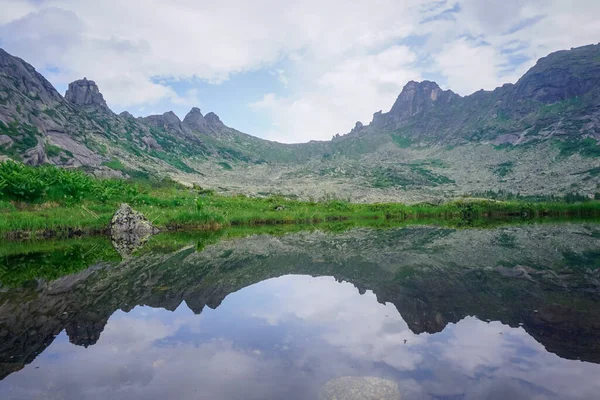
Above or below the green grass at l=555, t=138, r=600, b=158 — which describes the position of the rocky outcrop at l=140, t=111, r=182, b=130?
above

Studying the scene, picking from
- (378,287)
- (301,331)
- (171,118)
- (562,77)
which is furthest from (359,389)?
(562,77)

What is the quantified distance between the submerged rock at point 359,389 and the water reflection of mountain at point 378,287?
263 centimetres

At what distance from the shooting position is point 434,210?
183 feet

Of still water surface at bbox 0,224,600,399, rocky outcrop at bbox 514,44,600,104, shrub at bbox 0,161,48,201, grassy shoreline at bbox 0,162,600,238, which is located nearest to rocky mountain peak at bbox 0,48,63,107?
grassy shoreline at bbox 0,162,600,238

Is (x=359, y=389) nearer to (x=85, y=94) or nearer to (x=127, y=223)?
(x=127, y=223)

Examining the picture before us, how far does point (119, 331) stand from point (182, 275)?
226 inches

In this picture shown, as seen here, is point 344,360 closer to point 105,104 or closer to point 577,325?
point 577,325

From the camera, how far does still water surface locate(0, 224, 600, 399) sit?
5.75 metres

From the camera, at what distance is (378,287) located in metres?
12.0

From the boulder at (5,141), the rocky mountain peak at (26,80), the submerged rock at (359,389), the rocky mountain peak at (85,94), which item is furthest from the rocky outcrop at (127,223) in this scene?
the rocky mountain peak at (85,94)

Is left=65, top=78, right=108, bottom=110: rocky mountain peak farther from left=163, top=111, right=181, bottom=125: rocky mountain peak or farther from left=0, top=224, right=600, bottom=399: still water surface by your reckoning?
left=0, top=224, right=600, bottom=399: still water surface

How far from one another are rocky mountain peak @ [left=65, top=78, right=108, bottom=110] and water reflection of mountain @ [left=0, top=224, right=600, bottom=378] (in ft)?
457

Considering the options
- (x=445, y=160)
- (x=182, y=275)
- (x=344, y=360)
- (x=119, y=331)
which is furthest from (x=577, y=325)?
(x=445, y=160)

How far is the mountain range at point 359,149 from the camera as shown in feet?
264
